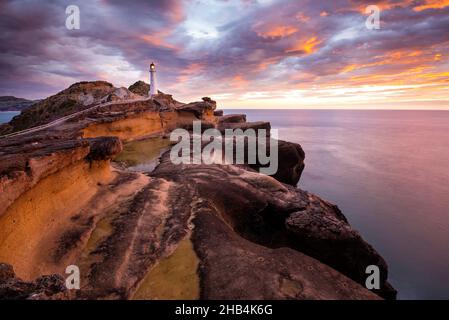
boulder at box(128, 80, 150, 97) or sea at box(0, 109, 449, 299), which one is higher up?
boulder at box(128, 80, 150, 97)

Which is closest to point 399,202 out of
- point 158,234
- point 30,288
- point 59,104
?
point 158,234

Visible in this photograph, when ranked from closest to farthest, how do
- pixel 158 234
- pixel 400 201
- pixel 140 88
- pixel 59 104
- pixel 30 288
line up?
pixel 30 288, pixel 158 234, pixel 400 201, pixel 59 104, pixel 140 88

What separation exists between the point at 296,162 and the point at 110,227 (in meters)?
24.9

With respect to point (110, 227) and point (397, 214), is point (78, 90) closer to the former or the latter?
point (110, 227)

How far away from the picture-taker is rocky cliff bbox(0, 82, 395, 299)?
21.2 feet

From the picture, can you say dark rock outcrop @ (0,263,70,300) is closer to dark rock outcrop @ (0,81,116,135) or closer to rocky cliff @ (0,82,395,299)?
rocky cliff @ (0,82,395,299)

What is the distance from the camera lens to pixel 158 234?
8.87 metres

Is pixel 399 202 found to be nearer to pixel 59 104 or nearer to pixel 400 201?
pixel 400 201

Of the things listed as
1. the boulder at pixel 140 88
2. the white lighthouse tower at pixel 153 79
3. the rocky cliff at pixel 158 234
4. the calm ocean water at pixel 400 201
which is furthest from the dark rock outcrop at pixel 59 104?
the calm ocean water at pixel 400 201

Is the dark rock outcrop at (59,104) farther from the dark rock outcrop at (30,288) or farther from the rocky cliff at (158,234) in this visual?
the dark rock outcrop at (30,288)

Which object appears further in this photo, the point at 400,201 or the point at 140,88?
the point at 140,88

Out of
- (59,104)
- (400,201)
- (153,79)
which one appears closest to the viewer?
(400,201)

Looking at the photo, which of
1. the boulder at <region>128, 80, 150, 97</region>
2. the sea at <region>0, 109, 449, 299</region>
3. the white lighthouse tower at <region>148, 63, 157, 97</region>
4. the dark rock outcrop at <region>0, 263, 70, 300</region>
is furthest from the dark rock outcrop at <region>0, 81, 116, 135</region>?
the dark rock outcrop at <region>0, 263, 70, 300</region>

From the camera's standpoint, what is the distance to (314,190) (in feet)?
126
